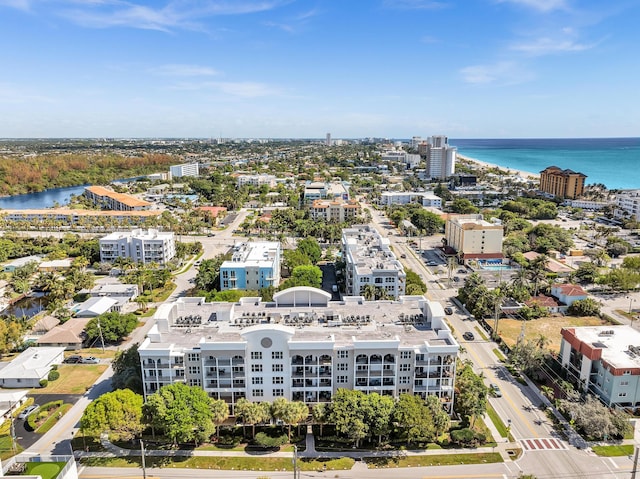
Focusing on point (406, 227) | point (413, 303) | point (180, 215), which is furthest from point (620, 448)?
point (180, 215)

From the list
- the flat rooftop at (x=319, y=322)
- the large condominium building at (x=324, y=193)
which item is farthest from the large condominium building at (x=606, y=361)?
the large condominium building at (x=324, y=193)

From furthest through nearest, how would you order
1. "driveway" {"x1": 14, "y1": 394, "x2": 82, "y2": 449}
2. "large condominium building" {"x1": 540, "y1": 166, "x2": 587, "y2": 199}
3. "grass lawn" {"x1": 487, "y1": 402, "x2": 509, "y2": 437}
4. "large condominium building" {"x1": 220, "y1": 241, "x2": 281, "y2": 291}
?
"large condominium building" {"x1": 540, "y1": 166, "x2": 587, "y2": 199}, "large condominium building" {"x1": 220, "y1": 241, "x2": 281, "y2": 291}, "grass lawn" {"x1": 487, "y1": 402, "x2": 509, "y2": 437}, "driveway" {"x1": 14, "y1": 394, "x2": 82, "y2": 449}

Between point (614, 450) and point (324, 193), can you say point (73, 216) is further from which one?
point (614, 450)

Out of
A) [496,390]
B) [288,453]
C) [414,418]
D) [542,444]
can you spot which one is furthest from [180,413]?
[496,390]

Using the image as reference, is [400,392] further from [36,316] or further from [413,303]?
[36,316]

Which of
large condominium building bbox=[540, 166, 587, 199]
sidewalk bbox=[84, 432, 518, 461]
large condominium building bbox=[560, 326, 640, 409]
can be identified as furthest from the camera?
large condominium building bbox=[540, 166, 587, 199]

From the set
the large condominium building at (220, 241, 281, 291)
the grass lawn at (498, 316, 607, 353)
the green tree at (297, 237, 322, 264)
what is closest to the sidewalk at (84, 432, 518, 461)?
the grass lawn at (498, 316, 607, 353)

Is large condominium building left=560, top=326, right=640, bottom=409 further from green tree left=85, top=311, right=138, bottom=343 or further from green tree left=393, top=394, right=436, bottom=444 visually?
green tree left=85, top=311, right=138, bottom=343
